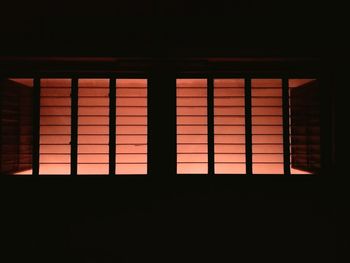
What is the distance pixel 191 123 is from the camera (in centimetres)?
691

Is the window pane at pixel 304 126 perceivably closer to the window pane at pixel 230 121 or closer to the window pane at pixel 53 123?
the window pane at pixel 230 121

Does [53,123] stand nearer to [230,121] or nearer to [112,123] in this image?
[112,123]

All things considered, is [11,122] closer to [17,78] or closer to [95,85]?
[17,78]

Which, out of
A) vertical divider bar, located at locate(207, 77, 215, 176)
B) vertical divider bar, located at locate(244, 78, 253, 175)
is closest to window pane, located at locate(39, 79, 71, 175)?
vertical divider bar, located at locate(207, 77, 215, 176)

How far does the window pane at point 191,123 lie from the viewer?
271 inches

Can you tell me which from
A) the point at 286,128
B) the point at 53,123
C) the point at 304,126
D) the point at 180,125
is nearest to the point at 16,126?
the point at 53,123

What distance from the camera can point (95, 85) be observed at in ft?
23.1

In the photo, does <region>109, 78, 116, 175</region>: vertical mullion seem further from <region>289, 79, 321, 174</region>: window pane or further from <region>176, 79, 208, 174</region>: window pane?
<region>289, 79, 321, 174</region>: window pane

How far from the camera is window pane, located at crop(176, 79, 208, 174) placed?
22.6 ft
